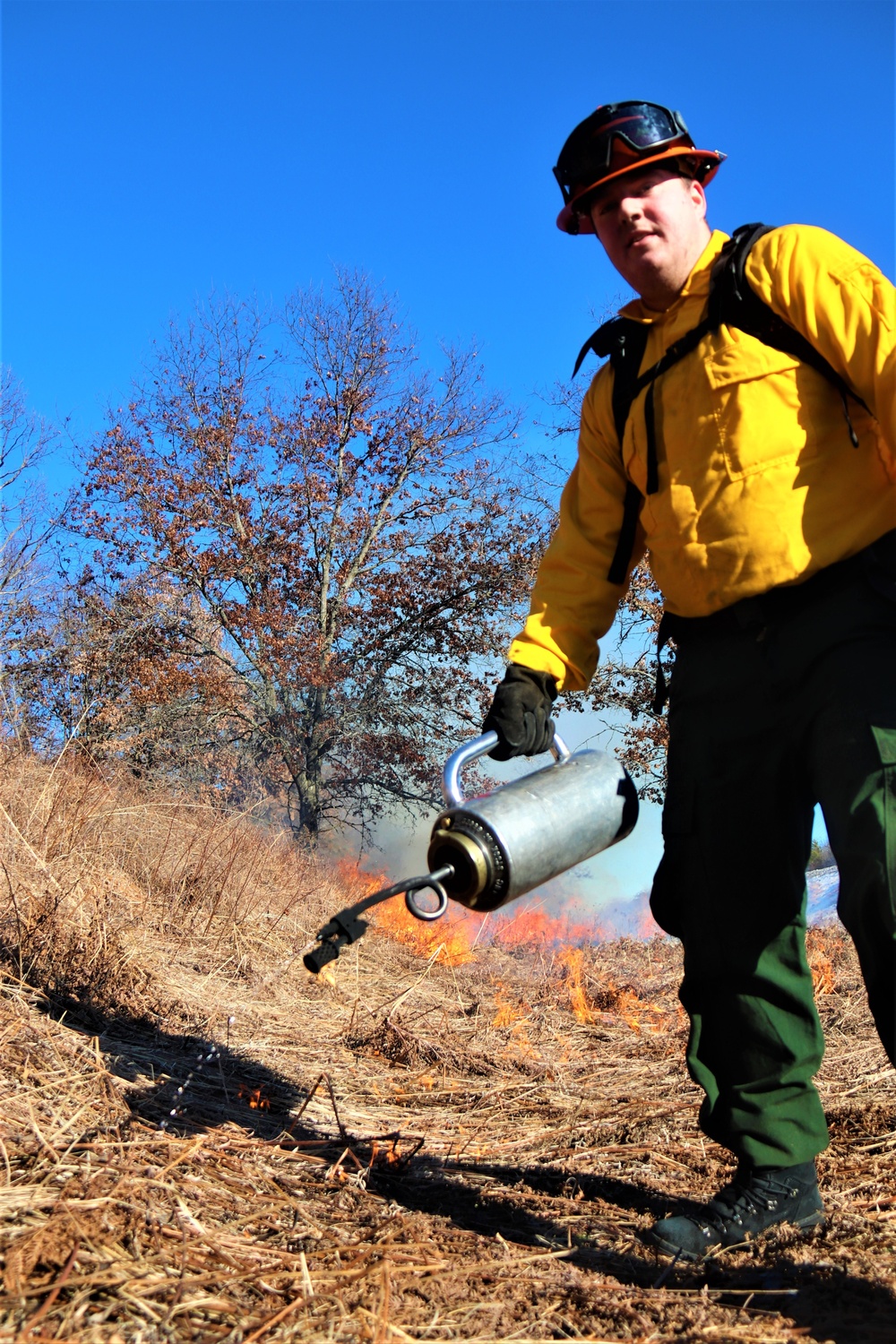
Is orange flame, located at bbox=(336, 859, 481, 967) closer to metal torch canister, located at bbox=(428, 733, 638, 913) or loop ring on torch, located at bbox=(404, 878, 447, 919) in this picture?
metal torch canister, located at bbox=(428, 733, 638, 913)

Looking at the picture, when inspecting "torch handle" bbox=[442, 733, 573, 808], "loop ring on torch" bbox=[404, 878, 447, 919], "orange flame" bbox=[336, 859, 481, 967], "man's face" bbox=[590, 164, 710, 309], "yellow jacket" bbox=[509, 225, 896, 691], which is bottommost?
"orange flame" bbox=[336, 859, 481, 967]

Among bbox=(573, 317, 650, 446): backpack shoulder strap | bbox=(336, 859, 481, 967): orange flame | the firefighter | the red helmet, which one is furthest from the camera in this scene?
bbox=(336, 859, 481, 967): orange flame

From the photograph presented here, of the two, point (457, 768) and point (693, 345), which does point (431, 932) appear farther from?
point (693, 345)

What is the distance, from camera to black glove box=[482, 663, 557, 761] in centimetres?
217

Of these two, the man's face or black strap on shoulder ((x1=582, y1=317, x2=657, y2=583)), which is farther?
black strap on shoulder ((x1=582, y1=317, x2=657, y2=583))

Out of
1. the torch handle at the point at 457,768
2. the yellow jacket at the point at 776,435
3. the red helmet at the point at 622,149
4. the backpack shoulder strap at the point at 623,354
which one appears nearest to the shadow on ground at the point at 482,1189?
the torch handle at the point at 457,768

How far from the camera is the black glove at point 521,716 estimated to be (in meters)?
2.17

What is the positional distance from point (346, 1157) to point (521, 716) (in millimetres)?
1083

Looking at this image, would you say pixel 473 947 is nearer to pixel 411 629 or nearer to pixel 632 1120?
pixel 632 1120

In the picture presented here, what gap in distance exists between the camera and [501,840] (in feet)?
6.13

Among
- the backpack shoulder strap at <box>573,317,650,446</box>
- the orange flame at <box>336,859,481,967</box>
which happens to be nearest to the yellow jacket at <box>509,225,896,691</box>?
the backpack shoulder strap at <box>573,317,650,446</box>

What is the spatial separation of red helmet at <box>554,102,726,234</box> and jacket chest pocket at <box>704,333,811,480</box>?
497mm

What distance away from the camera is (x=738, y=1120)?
2.10 metres

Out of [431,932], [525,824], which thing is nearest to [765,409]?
[525,824]
